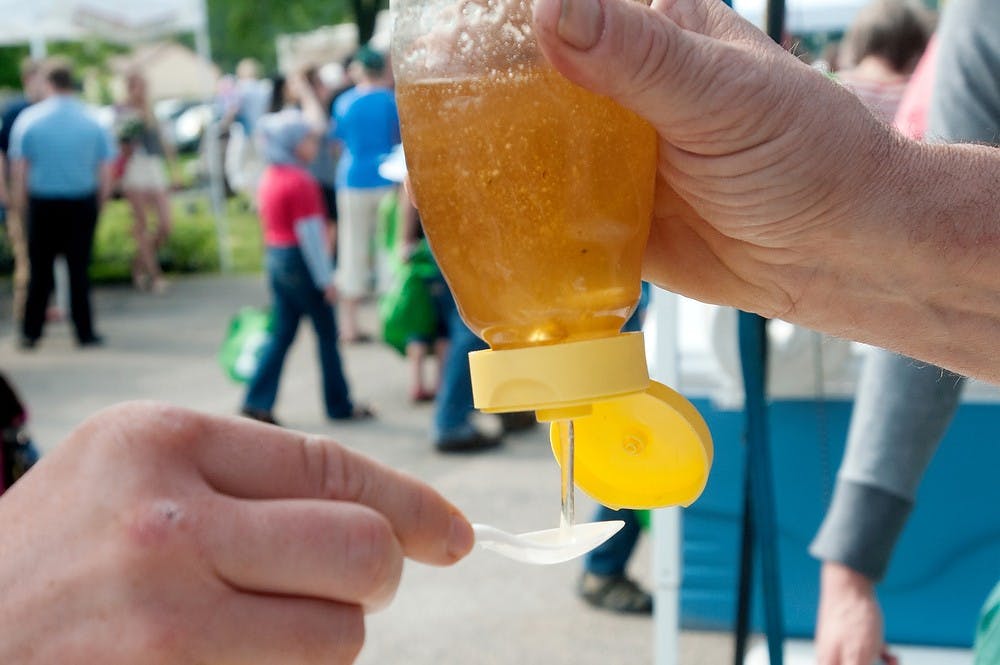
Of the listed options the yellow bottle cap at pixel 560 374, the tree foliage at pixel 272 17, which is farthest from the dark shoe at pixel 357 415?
the tree foliage at pixel 272 17

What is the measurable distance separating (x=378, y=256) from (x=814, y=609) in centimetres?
648

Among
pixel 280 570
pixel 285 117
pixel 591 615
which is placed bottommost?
pixel 591 615

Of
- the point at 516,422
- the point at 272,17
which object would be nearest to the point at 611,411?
the point at 516,422

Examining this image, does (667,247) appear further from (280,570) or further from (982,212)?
(280,570)

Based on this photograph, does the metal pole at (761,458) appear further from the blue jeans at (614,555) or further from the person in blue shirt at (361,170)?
the person in blue shirt at (361,170)

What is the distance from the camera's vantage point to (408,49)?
2.94 feet

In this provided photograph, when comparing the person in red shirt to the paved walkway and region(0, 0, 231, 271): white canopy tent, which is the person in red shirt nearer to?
the paved walkway

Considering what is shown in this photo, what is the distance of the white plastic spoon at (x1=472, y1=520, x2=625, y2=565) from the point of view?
2.38 ft

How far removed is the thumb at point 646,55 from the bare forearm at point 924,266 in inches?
8.3

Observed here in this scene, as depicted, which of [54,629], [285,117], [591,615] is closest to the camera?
[54,629]

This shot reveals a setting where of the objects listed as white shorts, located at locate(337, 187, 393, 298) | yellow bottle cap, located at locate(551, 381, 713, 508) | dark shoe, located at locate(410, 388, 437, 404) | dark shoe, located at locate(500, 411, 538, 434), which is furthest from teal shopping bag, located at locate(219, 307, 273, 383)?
yellow bottle cap, located at locate(551, 381, 713, 508)

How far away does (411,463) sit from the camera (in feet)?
18.6

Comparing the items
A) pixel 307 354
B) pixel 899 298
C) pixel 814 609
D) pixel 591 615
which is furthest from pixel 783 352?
pixel 307 354

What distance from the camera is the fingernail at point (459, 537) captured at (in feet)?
2.20
